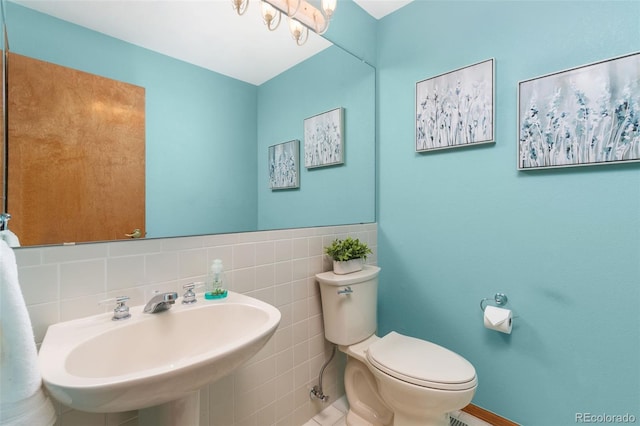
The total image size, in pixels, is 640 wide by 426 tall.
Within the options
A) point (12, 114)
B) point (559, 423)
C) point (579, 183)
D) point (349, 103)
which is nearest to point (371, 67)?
point (349, 103)

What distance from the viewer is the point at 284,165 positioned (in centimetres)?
141

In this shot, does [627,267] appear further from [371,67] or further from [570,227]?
[371,67]

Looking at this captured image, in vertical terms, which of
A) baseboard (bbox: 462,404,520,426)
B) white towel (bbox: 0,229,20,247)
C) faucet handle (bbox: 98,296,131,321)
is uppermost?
white towel (bbox: 0,229,20,247)

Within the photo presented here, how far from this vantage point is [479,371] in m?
1.43

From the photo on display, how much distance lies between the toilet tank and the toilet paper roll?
22.1 inches

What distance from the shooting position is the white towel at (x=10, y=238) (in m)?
0.69

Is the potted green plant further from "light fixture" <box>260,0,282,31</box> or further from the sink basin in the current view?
"light fixture" <box>260,0,282,31</box>

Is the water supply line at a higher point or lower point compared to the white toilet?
lower

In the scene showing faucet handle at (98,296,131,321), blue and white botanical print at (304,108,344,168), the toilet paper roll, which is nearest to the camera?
faucet handle at (98,296,131,321)

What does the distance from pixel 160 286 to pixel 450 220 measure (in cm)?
143

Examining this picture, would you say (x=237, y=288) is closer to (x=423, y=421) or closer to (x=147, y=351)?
(x=147, y=351)

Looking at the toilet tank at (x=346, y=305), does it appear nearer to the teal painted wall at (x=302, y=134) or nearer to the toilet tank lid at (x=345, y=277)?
the toilet tank lid at (x=345, y=277)

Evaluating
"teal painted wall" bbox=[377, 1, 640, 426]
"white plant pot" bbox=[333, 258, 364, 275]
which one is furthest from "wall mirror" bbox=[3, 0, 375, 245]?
"teal painted wall" bbox=[377, 1, 640, 426]

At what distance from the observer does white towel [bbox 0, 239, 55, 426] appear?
0.50m
